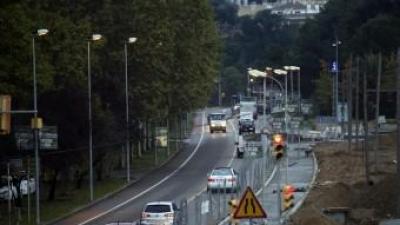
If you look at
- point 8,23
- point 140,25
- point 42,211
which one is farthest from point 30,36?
point 140,25

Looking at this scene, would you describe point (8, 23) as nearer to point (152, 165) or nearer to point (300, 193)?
point (300, 193)

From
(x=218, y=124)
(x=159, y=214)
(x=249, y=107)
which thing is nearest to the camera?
(x=159, y=214)

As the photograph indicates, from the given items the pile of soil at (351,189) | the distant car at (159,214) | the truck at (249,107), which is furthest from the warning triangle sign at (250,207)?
→ the truck at (249,107)

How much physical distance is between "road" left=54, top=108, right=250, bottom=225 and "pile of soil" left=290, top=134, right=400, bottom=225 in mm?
6865

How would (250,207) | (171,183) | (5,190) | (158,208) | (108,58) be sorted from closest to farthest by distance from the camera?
(250,207)
(158,208)
(5,190)
(171,183)
(108,58)

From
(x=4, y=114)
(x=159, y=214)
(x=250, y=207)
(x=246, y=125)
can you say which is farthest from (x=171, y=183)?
(x=250, y=207)

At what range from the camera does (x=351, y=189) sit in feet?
189

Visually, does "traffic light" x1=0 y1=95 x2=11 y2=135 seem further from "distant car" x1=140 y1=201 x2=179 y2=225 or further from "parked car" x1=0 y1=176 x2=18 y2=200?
"parked car" x1=0 y1=176 x2=18 y2=200

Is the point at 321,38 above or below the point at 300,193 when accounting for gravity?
above

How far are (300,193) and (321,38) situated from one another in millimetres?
113140

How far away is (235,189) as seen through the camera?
2314 inches

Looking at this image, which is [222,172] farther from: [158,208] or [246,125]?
[246,125]

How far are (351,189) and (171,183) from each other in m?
24.3

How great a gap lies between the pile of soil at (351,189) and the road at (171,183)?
270 inches
